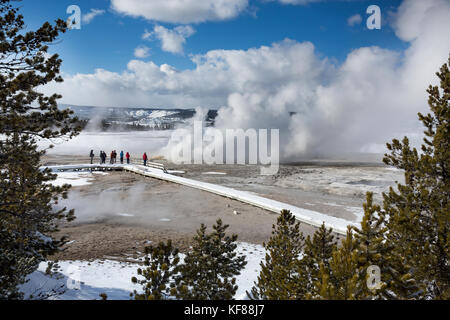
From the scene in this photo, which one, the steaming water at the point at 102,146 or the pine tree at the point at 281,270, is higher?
the steaming water at the point at 102,146

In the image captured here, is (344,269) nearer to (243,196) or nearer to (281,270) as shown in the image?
(281,270)

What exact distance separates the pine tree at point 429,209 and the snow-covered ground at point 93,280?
4255mm

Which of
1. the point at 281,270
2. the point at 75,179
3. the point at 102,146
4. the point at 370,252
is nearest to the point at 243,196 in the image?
the point at 281,270

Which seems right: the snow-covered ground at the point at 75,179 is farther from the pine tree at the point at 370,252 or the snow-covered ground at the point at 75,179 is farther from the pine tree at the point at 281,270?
the pine tree at the point at 370,252

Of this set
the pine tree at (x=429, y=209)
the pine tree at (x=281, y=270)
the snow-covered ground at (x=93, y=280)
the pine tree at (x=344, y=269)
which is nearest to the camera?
the pine tree at (x=344, y=269)

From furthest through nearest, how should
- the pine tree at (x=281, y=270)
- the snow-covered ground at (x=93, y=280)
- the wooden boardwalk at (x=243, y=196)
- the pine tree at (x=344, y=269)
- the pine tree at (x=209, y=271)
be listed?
the wooden boardwalk at (x=243, y=196) → the snow-covered ground at (x=93, y=280) → the pine tree at (x=281, y=270) → the pine tree at (x=209, y=271) → the pine tree at (x=344, y=269)

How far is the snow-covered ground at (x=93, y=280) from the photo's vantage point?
707 cm

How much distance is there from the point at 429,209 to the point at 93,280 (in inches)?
367

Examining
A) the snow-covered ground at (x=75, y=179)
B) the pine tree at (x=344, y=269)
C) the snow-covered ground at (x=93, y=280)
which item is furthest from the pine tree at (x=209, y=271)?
the snow-covered ground at (x=75, y=179)
